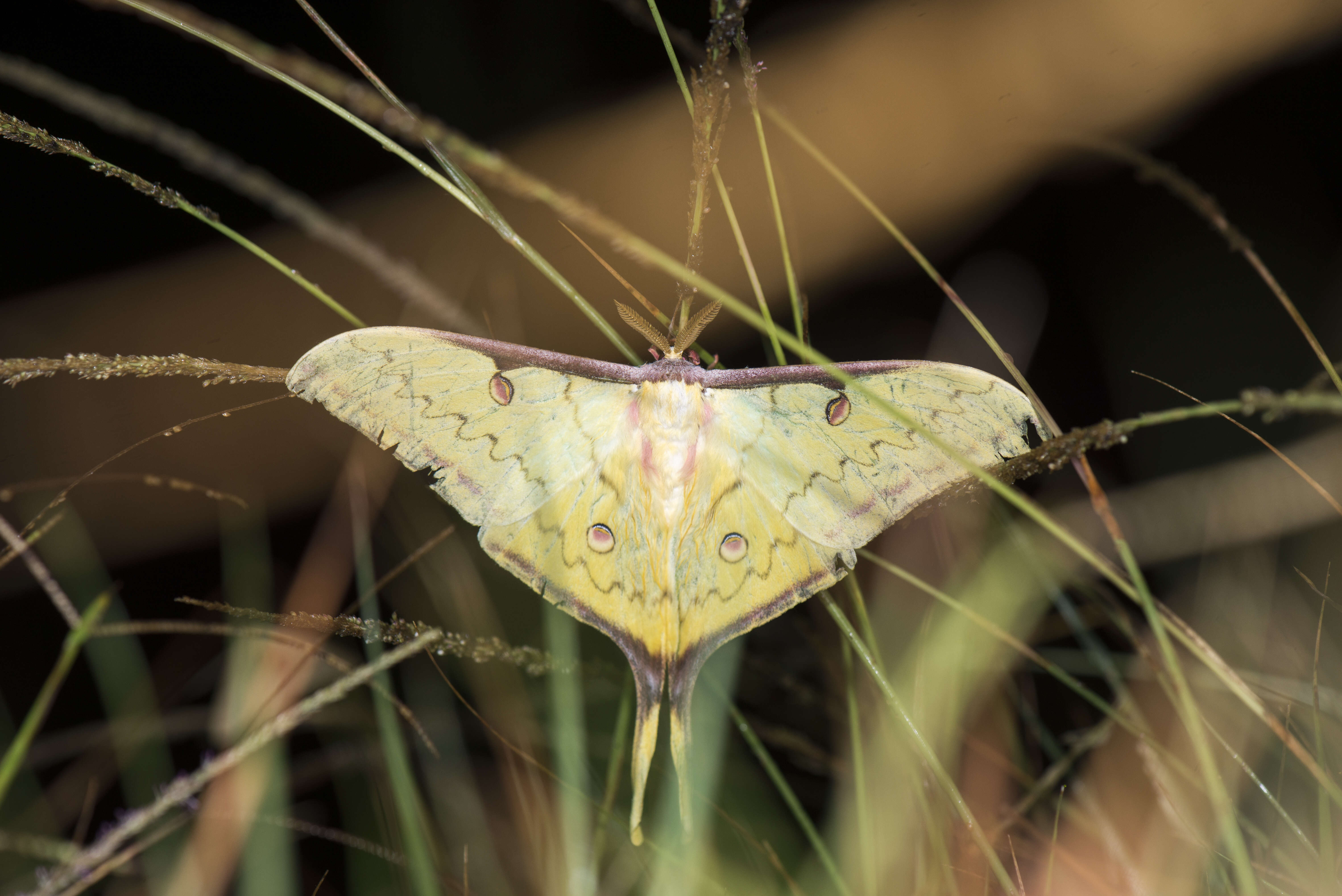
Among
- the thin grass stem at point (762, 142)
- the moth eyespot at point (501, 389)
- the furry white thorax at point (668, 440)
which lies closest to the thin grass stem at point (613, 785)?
the furry white thorax at point (668, 440)

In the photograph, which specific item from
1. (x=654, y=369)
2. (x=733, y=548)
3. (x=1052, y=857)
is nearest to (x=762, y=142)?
(x=654, y=369)

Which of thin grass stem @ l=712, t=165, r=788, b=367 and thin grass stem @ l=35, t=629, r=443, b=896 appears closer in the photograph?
thin grass stem @ l=35, t=629, r=443, b=896

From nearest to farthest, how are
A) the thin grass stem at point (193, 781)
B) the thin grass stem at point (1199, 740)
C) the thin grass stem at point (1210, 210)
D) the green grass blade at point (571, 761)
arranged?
the thin grass stem at point (193, 781)
the thin grass stem at point (1199, 740)
the thin grass stem at point (1210, 210)
the green grass blade at point (571, 761)

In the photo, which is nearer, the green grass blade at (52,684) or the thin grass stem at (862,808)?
the green grass blade at (52,684)

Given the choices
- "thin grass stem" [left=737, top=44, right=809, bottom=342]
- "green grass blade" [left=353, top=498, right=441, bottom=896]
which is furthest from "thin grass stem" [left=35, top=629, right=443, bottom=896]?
"thin grass stem" [left=737, top=44, right=809, bottom=342]

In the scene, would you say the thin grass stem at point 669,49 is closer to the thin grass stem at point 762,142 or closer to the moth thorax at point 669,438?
the thin grass stem at point 762,142

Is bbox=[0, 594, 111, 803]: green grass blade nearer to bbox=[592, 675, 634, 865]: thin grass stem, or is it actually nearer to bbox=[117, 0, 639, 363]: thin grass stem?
bbox=[117, 0, 639, 363]: thin grass stem

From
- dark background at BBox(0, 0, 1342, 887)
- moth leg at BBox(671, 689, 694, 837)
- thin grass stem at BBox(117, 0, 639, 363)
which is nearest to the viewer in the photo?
thin grass stem at BBox(117, 0, 639, 363)
